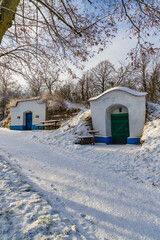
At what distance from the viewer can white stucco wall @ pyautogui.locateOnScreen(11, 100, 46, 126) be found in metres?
18.2

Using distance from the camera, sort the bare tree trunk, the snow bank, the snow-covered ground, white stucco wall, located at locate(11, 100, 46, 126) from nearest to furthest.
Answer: the snow bank
the snow-covered ground
the bare tree trunk
white stucco wall, located at locate(11, 100, 46, 126)

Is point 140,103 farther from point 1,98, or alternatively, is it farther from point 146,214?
point 1,98

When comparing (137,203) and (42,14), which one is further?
(42,14)

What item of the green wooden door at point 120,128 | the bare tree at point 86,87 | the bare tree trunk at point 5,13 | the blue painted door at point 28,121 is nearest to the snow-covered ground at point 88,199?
the bare tree trunk at point 5,13

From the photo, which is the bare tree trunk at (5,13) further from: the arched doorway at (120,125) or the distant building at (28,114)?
the distant building at (28,114)

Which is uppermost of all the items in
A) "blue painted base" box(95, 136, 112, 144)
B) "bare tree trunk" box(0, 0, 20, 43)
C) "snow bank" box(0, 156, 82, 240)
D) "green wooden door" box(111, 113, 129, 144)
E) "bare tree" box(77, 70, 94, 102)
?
"bare tree" box(77, 70, 94, 102)

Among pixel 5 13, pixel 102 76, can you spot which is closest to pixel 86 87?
pixel 102 76

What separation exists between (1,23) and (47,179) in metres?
4.27

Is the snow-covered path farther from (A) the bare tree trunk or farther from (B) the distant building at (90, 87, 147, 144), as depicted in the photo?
(B) the distant building at (90, 87, 147, 144)

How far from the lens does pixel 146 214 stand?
2.56 metres

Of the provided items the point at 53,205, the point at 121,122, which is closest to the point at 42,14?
the point at 53,205

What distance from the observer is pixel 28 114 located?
1998cm

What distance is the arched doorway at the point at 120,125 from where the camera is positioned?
413 inches

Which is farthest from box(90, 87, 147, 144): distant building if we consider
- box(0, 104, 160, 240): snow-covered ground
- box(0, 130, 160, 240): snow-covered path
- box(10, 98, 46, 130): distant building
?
box(10, 98, 46, 130): distant building
